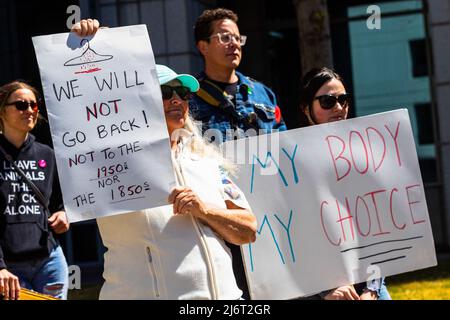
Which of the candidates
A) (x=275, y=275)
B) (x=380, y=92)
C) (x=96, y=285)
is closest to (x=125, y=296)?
(x=275, y=275)

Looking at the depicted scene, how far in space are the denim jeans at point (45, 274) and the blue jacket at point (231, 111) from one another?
1379mm

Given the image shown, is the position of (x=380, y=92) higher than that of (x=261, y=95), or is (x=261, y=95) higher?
(x=261, y=95)

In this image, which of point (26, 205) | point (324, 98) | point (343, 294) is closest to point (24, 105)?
point (26, 205)

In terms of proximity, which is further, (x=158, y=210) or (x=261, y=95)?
(x=261, y=95)

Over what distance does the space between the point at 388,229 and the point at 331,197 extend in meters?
0.28

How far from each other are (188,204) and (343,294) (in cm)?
101

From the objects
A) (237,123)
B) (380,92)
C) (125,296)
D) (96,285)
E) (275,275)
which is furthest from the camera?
(380,92)

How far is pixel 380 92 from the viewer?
12023 mm

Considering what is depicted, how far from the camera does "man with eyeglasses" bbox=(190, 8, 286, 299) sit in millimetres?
4703

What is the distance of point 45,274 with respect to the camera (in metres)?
5.48

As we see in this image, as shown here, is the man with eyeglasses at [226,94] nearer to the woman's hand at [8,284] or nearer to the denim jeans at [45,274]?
the woman's hand at [8,284]

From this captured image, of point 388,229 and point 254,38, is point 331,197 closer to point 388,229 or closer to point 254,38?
point 388,229

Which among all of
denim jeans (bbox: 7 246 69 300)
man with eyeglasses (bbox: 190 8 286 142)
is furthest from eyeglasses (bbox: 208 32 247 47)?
denim jeans (bbox: 7 246 69 300)

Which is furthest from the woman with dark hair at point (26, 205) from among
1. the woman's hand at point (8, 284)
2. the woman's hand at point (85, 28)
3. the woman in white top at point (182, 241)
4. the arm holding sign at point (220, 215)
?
the arm holding sign at point (220, 215)
